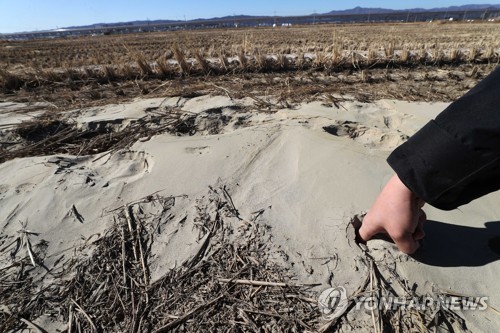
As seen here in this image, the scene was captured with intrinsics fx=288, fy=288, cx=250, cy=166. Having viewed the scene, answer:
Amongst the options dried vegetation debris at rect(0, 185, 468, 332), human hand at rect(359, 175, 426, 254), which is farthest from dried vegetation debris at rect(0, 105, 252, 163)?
human hand at rect(359, 175, 426, 254)

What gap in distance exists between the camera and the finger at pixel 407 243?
4.52ft

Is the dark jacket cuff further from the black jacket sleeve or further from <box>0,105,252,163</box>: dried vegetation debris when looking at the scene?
<box>0,105,252,163</box>: dried vegetation debris

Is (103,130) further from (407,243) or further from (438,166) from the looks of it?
(438,166)

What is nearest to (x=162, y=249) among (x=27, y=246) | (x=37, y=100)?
(x=27, y=246)

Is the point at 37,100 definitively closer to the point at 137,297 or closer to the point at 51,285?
the point at 51,285

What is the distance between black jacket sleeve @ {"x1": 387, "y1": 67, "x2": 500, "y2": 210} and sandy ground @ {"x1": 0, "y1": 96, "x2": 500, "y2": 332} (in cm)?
79

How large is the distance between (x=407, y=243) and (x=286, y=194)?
2.74 ft

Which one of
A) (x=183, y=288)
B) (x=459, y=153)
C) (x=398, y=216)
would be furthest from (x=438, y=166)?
(x=183, y=288)

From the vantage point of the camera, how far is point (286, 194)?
2.05 meters

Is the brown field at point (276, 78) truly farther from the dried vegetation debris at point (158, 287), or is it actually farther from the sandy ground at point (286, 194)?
the dried vegetation debris at point (158, 287)

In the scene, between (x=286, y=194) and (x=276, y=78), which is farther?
(x=276, y=78)

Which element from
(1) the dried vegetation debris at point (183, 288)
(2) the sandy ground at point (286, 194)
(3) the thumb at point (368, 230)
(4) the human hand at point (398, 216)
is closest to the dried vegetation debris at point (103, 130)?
(2) the sandy ground at point (286, 194)

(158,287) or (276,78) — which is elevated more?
(276,78)

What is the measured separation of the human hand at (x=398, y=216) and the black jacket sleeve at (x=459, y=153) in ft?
0.64
